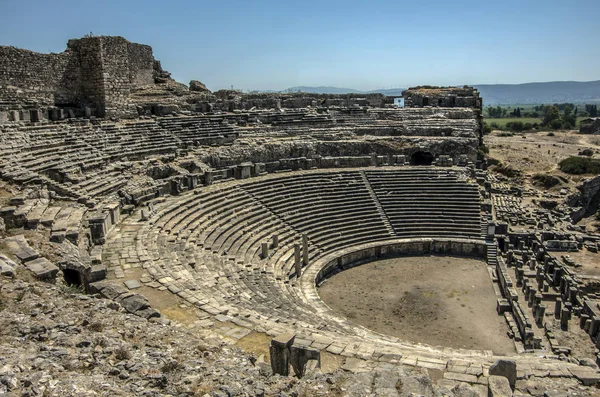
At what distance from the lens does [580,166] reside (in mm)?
33906

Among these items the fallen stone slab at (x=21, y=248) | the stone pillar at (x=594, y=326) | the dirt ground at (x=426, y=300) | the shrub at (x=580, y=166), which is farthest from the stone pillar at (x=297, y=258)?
the shrub at (x=580, y=166)

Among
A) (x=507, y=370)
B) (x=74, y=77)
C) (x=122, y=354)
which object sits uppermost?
(x=74, y=77)

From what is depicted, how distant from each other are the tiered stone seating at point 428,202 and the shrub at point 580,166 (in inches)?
567

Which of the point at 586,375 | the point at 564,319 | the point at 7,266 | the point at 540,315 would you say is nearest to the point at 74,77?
the point at 7,266

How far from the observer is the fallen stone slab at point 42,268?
29.7ft

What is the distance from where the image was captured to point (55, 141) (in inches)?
771

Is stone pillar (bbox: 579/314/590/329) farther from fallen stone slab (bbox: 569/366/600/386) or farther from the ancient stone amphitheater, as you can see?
fallen stone slab (bbox: 569/366/600/386)

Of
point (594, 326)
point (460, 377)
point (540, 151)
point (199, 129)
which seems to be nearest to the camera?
point (460, 377)

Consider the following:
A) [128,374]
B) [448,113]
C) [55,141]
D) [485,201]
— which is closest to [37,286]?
[128,374]

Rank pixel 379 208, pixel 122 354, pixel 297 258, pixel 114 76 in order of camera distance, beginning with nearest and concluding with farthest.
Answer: pixel 122 354
pixel 297 258
pixel 379 208
pixel 114 76

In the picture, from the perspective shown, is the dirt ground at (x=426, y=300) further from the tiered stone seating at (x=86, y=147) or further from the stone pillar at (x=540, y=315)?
the tiered stone seating at (x=86, y=147)

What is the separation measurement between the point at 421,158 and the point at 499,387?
22.7m

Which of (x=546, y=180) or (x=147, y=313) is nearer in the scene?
(x=147, y=313)

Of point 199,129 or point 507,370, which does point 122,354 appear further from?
point 199,129
